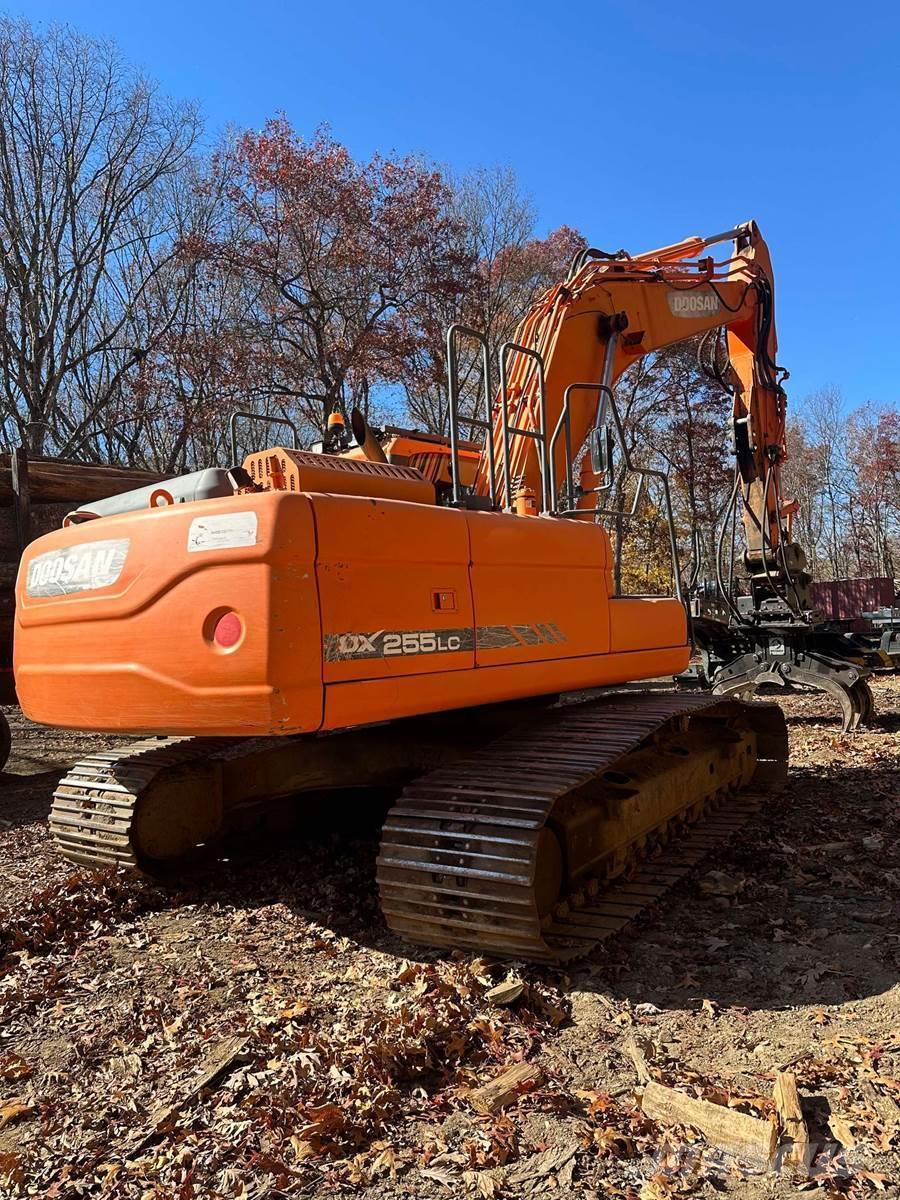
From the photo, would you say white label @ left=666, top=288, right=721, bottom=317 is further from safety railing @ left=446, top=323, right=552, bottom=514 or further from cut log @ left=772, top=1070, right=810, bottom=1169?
cut log @ left=772, top=1070, right=810, bottom=1169

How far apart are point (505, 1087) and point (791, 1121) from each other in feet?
2.71

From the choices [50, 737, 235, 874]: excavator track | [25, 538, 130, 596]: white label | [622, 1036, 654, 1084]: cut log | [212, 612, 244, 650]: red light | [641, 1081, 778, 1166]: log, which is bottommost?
[622, 1036, 654, 1084]: cut log

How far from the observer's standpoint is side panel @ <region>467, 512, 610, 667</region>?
3.90 m

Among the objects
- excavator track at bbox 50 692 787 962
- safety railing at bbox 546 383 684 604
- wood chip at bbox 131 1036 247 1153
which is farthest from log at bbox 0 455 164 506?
wood chip at bbox 131 1036 247 1153

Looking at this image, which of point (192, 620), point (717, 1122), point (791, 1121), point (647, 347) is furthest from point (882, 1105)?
point (647, 347)

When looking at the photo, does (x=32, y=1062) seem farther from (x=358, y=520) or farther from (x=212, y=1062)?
(x=358, y=520)

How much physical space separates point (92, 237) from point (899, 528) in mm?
38026

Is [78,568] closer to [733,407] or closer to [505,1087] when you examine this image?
[505,1087]

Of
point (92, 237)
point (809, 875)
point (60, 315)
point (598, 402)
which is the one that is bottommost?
point (809, 875)

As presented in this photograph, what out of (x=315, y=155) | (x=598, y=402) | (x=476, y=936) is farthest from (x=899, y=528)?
(x=476, y=936)

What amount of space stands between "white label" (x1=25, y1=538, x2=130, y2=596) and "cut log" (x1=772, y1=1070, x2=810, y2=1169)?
9.53ft

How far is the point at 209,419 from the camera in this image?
17609 mm

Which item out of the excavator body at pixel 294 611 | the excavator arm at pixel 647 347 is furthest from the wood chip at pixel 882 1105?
the excavator arm at pixel 647 347

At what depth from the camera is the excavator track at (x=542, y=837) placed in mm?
3363
